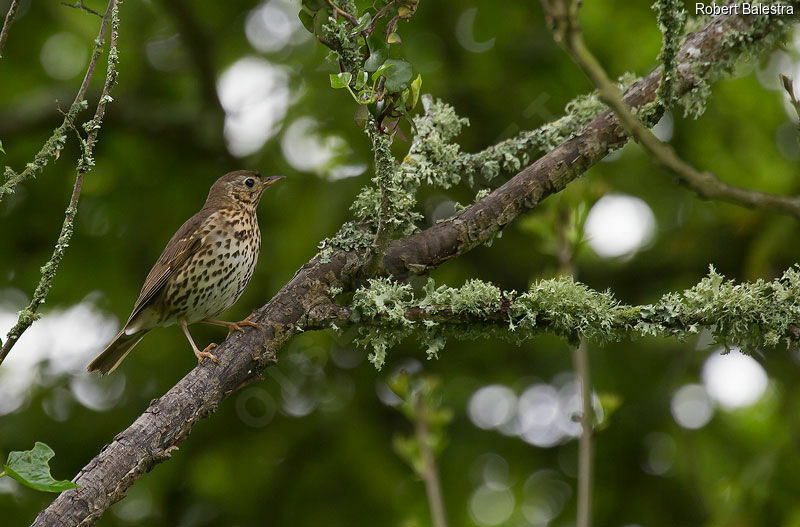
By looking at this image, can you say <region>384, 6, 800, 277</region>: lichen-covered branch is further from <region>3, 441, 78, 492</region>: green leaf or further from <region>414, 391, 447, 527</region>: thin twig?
<region>3, 441, 78, 492</region>: green leaf

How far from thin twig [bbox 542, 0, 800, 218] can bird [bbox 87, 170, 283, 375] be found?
372 cm

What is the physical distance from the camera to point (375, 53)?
252 centimetres

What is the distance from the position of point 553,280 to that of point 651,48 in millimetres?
4176

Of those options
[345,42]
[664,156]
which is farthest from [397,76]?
[664,156]

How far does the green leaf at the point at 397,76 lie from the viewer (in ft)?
8.14

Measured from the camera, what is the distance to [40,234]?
6832 mm

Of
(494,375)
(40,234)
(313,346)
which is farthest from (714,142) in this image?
(40,234)

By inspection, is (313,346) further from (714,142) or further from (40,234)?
(714,142)

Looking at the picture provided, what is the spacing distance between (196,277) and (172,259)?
0.22 metres

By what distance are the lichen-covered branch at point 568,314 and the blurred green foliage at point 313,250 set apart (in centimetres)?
268

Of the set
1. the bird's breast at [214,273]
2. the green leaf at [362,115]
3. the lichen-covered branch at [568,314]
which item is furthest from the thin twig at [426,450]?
the bird's breast at [214,273]

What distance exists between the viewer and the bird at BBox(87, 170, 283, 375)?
5.23 metres

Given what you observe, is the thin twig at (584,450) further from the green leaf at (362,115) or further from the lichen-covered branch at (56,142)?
the lichen-covered branch at (56,142)

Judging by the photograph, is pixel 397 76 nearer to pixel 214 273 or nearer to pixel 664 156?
pixel 664 156
